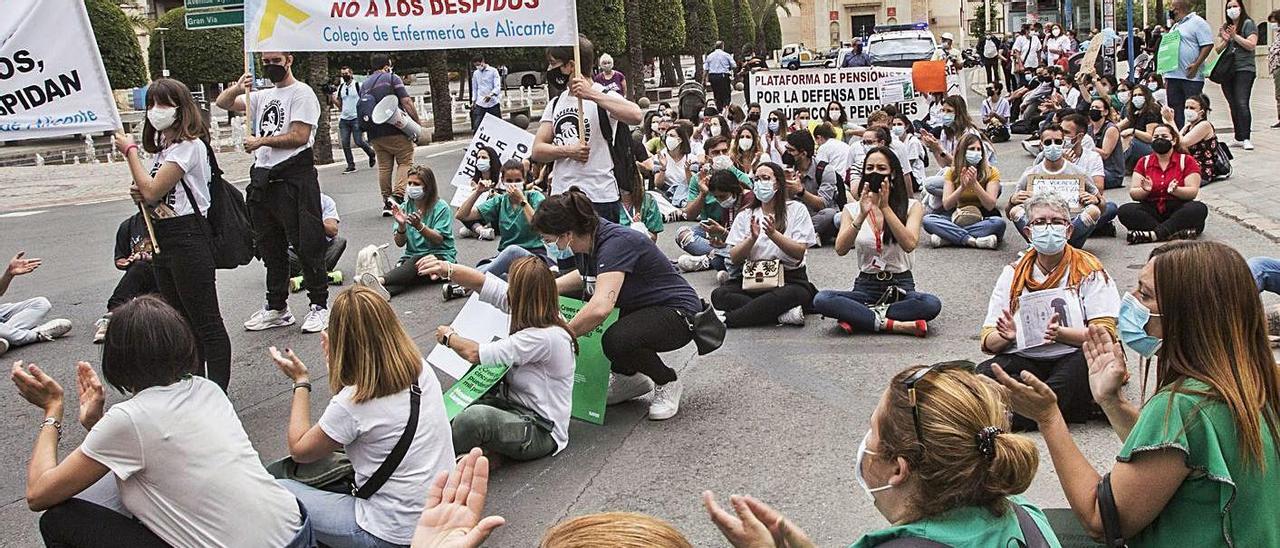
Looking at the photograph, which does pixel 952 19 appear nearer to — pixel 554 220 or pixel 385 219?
pixel 385 219

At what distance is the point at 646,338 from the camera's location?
21.8 ft

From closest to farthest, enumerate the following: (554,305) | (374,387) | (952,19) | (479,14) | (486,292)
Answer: (374,387) < (554,305) < (486,292) < (479,14) < (952,19)

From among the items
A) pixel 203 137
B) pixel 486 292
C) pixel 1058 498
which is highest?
pixel 203 137

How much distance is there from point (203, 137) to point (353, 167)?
14.9 m

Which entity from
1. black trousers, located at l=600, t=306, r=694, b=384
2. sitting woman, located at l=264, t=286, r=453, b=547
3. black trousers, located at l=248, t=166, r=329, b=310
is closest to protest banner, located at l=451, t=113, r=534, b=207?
black trousers, located at l=248, t=166, r=329, b=310

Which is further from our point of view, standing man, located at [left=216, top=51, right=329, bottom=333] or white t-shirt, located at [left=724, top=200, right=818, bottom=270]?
white t-shirt, located at [left=724, top=200, right=818, bottom=270]

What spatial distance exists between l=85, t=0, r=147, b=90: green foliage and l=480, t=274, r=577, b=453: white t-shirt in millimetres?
25650

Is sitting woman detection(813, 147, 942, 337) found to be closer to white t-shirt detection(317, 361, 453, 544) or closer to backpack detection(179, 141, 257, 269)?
backpack detection(179, 141, 257, 269)

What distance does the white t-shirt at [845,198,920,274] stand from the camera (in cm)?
846

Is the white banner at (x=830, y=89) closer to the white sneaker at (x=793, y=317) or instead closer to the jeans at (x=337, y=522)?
the white sneaker at (x=793, y=317)

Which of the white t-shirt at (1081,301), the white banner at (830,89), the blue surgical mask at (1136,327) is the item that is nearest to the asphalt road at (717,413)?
the white t-shirt at (1081,301)

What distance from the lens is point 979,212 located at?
12.0 metres

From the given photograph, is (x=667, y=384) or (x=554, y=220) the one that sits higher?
(x=554, y=220)

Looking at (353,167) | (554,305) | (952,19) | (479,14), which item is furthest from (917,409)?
(952,19)
